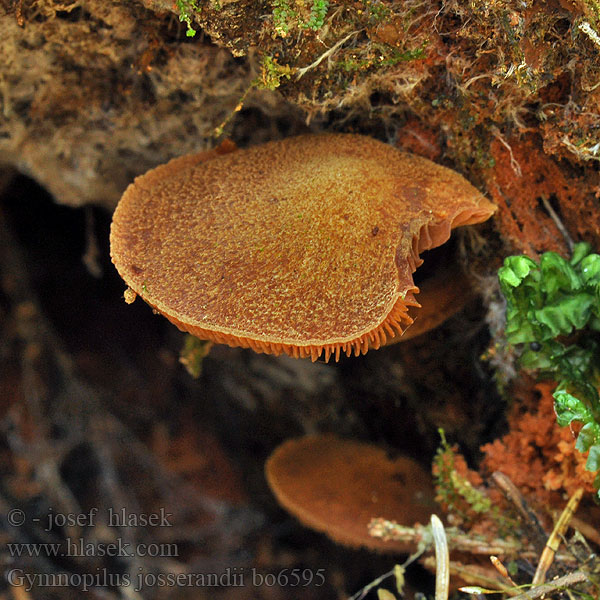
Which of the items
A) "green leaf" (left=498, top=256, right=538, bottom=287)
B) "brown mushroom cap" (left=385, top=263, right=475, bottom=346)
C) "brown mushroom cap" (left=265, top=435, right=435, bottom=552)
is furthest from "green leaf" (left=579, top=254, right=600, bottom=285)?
"brown mushroom cap" (left=265, top=435, right=435, bottom=552)

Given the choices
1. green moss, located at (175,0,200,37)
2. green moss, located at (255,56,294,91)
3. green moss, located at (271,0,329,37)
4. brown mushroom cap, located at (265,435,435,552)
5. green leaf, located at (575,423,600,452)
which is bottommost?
brown mushroom cap, located at (265,435,435,552)

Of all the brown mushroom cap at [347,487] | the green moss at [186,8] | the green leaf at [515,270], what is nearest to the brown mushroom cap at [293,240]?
the green leaf at [515,270]

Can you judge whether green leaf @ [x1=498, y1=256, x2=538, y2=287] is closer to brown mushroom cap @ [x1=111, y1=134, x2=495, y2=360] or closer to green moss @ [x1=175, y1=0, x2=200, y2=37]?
brown mushroom cap @ [x1=111, y1=134, x2=495, y2=360]

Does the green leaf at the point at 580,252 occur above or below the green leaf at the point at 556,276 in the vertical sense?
above

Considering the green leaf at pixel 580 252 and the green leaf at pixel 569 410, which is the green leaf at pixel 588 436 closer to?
the green leaf at pixel 569 410

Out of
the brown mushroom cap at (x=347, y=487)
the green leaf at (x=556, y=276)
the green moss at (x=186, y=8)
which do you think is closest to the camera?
the green moss at (x=186, y=8)

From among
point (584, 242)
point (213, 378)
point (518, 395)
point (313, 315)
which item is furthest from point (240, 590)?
point (584, 242)

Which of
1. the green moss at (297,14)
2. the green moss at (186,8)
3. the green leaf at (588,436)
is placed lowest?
the green leaf at (588,436)

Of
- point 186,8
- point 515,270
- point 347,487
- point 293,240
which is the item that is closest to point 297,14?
point 186,8
